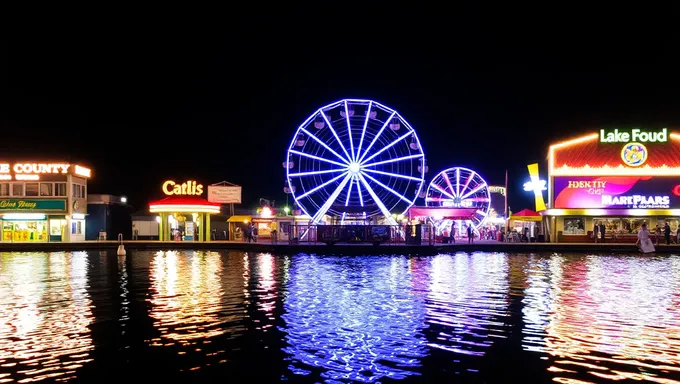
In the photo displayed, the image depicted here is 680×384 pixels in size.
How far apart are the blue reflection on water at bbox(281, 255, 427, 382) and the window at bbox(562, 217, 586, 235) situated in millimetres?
31489

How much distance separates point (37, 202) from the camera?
5094 centimetres

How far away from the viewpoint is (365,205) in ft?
147

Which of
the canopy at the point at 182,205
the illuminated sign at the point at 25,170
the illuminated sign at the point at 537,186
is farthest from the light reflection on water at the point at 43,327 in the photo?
the illuminated sign at the point at 537,186

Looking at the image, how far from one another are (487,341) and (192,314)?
21.5 feet

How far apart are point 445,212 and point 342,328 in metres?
40.3

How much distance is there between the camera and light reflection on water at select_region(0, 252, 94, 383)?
923cm

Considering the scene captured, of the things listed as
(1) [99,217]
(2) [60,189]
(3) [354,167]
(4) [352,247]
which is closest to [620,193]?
(3) [354,167]

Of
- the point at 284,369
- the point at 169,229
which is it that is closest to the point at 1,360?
the point at 284,369

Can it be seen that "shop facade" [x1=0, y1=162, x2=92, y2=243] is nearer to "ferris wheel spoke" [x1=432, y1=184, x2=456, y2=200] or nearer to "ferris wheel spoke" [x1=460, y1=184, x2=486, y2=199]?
"ferris wheel spoke" [x1=432, y1=184, x2=456, y2=200]

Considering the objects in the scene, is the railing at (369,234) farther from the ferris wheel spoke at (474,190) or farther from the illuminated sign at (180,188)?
the ferris wheel spoke at (474,190)

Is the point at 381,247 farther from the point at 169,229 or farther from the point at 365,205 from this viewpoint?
the point at 169,229

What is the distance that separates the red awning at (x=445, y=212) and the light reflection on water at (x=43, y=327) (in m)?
33.3

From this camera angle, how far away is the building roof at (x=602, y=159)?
159ft

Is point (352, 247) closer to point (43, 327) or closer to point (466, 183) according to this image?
point (466, 183)
